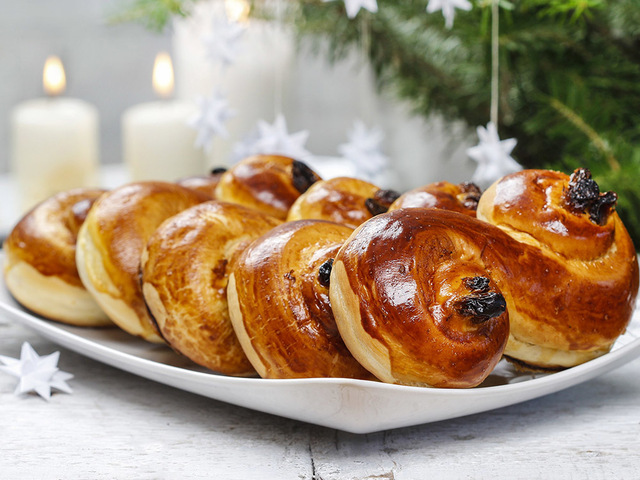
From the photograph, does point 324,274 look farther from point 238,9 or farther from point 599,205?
point 238,9

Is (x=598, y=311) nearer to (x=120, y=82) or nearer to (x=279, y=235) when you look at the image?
(x=279, y=235)

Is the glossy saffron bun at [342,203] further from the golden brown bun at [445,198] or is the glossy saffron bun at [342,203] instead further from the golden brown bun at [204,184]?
the golden brown bun at [204,184]

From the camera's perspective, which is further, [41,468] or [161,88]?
[161,88]

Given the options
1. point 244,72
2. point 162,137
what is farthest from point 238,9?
point 162,137

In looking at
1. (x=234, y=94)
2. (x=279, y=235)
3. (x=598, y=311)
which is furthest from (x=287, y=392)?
(x=234, y=94)

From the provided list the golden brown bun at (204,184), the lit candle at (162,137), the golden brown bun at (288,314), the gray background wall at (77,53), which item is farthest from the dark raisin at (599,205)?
the gray background wall at (77,53)
